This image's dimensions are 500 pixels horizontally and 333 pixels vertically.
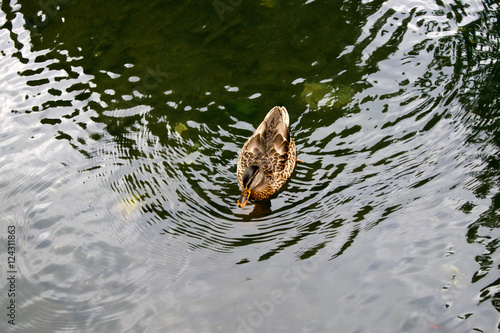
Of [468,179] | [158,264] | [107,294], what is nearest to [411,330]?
[468,179]

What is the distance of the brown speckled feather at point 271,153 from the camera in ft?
22.4

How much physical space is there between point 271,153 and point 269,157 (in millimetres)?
66

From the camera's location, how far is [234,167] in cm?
720

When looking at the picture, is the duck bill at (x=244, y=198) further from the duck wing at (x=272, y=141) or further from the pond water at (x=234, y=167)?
the duck wing at (x=272, y=141)

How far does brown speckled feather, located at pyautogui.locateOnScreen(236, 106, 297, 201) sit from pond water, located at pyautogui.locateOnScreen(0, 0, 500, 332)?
0.64ft
